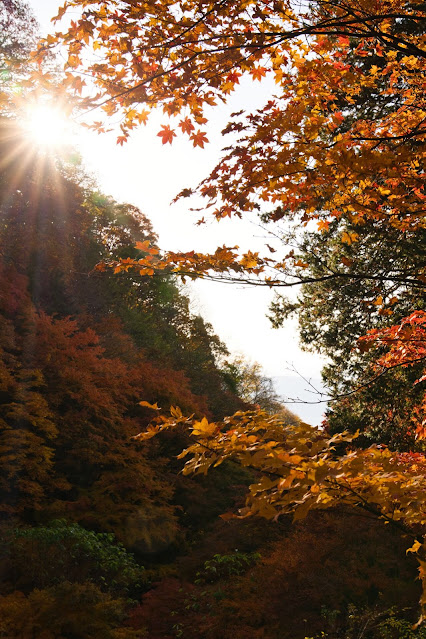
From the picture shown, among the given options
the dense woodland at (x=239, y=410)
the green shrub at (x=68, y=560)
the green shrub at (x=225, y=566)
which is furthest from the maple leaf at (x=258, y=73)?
the green shrub at (x=225, y=566)

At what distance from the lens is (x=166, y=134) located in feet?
9.14

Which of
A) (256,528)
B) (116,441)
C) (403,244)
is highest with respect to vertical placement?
(403,244)

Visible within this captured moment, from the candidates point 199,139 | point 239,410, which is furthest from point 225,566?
point 199,139

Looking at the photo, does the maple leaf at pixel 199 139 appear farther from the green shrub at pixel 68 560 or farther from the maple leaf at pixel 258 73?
the green shrub at pixel 68 560

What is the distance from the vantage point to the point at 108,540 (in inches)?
247

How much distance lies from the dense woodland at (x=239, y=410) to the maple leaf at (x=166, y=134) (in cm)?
1

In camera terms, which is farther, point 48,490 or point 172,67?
point 48,490

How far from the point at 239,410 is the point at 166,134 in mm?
5150

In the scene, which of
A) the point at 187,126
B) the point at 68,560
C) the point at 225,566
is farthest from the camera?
the point at 225,566

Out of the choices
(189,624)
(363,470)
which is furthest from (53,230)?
(363,470)

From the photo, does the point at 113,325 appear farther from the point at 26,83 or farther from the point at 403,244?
the point at 26,83

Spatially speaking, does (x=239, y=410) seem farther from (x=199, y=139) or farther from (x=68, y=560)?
(x=199, y=139)

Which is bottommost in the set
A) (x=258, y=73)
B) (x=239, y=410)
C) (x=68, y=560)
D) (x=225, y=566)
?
(x=225, y=566)

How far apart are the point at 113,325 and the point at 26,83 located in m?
11.8
